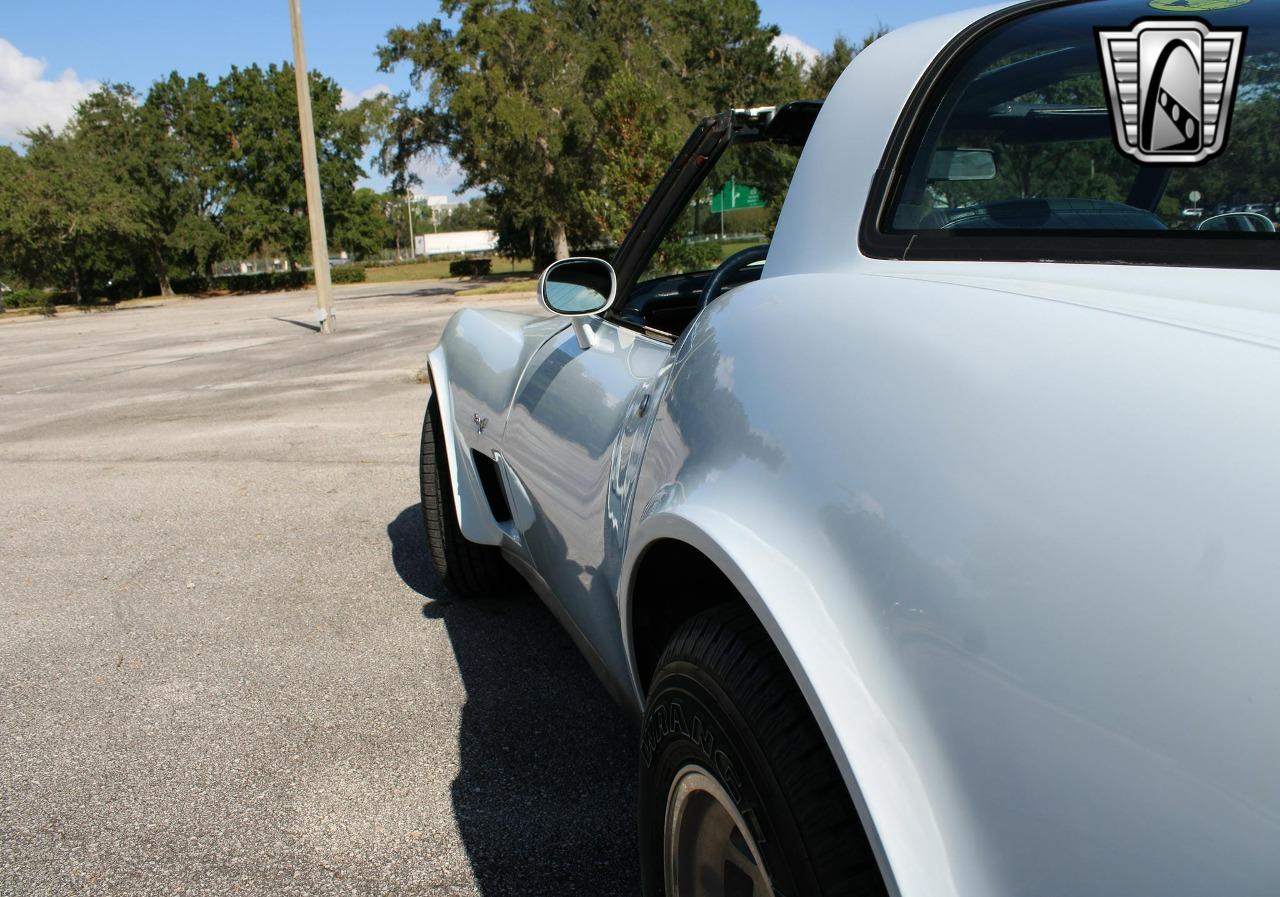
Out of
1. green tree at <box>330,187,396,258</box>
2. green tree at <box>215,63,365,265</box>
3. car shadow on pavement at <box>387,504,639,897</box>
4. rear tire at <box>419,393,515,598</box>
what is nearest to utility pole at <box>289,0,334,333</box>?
rear tire at <box>419,393,515,598</box>

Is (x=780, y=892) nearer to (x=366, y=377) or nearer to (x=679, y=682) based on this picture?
(x=679, y=682)

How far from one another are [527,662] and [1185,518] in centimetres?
277

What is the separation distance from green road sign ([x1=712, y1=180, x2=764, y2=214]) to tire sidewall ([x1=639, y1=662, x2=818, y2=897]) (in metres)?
1.34

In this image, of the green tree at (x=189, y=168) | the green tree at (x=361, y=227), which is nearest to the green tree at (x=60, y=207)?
the green tree at (x=189, y=168)

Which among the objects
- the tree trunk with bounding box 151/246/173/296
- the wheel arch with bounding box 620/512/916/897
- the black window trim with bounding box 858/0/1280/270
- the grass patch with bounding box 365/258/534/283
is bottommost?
the grass patch with bounding box 365/258/534/283

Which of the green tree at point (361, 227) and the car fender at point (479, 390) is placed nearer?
the car fender at point (479, 390)

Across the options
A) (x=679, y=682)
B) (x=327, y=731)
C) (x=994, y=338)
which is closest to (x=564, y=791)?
(x=327, y=731)

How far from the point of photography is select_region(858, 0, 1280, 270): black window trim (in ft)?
3.92

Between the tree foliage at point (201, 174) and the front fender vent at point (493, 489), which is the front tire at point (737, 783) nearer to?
the front fender vent at point (493, 489)

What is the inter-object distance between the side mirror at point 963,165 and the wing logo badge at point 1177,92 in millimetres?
227

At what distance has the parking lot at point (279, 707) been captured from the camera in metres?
2.40

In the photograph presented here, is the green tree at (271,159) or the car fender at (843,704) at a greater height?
the green tree at (271,159)

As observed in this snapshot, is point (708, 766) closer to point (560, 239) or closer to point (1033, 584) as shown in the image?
point (1033, 584)

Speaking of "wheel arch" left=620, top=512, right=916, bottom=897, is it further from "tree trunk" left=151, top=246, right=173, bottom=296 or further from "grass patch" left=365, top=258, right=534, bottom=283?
"tree trunk" left=151, top=246, right=173, bottom=296
